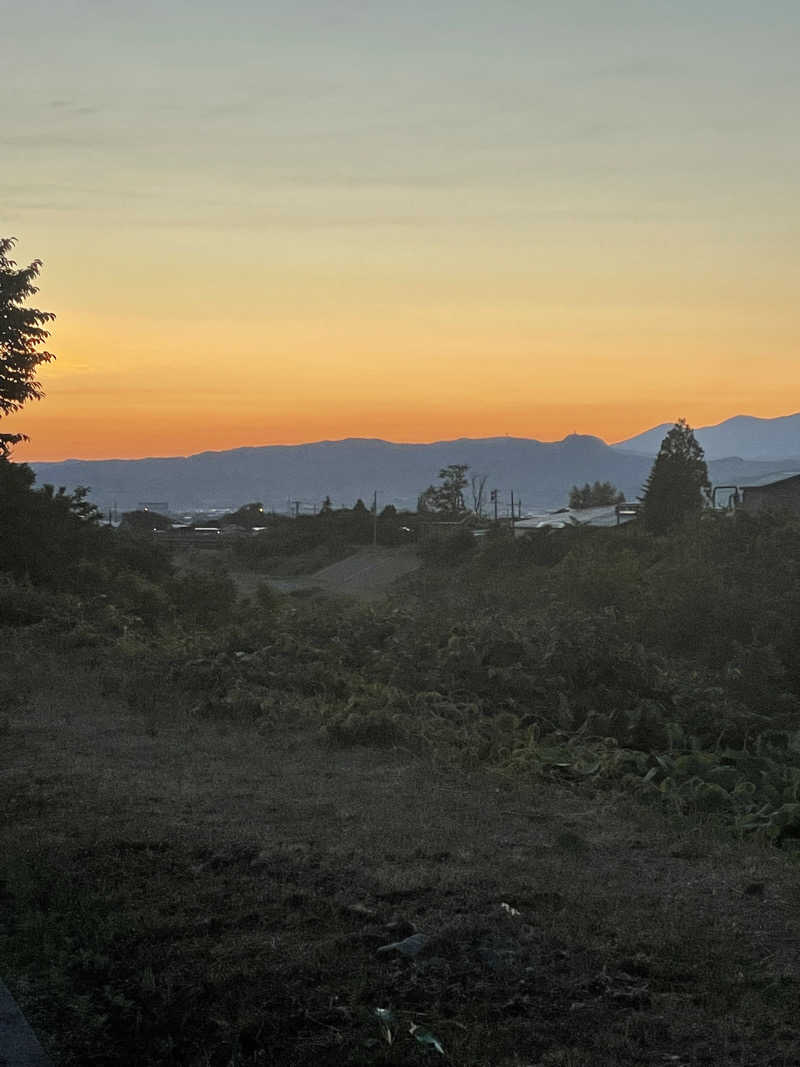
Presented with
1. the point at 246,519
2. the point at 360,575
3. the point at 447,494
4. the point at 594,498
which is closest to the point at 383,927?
the point at 360,575

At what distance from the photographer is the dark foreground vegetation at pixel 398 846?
425 centimetres

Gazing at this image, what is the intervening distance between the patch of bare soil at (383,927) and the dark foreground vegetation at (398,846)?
2 cm

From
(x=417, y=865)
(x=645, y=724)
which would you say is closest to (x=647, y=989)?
(x=417, y=865)

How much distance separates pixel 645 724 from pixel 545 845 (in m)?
5.80

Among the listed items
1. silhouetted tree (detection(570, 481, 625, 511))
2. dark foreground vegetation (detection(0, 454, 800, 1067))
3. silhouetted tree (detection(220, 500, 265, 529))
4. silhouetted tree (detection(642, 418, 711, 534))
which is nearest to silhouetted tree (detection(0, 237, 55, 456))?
dark foreground vegetation (detection(0, 454, 800, 1067))

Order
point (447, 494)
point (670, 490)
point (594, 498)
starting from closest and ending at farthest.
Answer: point (670, 490) → point (447, 494) → point (594, 498)

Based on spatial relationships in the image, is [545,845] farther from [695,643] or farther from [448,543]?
[448,543]

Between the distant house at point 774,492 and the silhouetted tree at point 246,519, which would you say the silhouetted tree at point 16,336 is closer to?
the distant house at point 774,492

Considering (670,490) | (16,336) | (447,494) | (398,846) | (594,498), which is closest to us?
(398,846)

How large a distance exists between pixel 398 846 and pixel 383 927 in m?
1.34

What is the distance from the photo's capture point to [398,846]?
6.45 metres

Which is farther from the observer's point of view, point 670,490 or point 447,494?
point 447,494

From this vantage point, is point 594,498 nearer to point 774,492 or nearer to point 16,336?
point 774,492

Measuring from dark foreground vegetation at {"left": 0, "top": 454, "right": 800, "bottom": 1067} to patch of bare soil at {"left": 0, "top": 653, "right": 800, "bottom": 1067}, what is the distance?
2 centimetres
